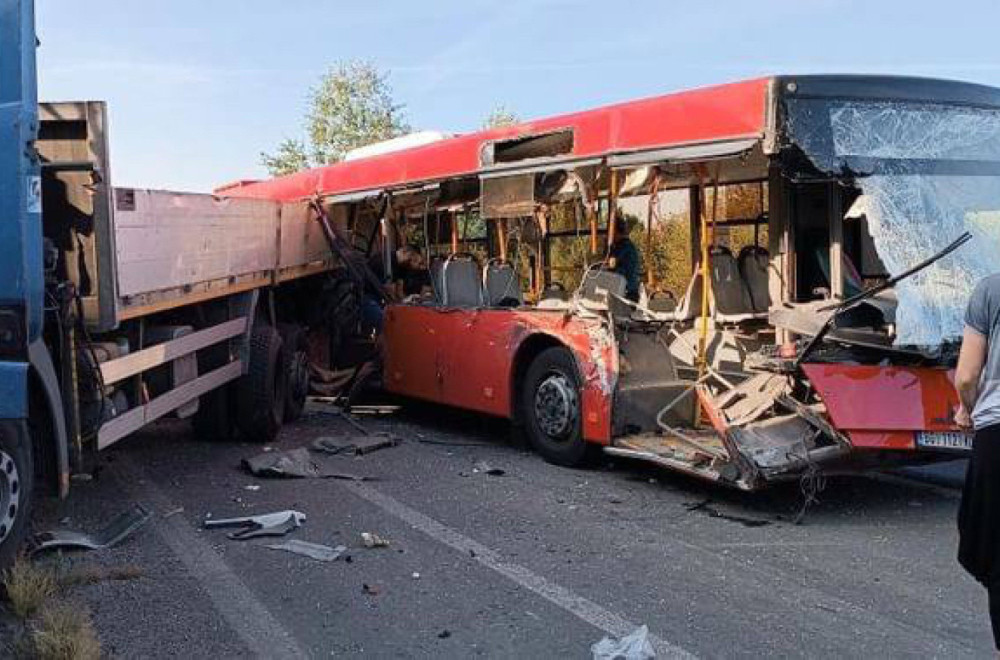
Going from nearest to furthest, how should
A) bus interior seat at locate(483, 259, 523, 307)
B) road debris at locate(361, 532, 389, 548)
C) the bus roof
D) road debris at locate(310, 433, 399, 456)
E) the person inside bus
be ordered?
road debris at locate(361, 532, 389, 548), the bus roof, road debris at locate(310, 433, 399, 456), the person inside bus, bus interior seat at locate(483, 259, 523, 307)

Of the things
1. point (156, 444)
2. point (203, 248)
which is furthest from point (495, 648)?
point (156, 444)

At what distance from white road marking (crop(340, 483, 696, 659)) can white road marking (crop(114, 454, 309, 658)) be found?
1272mm

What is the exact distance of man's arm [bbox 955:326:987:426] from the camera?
361cm

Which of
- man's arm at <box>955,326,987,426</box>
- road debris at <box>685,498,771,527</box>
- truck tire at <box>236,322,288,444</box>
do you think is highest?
man's arm at <box>955,326,987,426</box>

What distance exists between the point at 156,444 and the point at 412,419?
281 cm

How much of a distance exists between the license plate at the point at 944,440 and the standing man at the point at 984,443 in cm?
257

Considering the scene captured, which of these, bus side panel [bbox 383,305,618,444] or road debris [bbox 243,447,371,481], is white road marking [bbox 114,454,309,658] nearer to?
road debris [bbox 243,447,371,481]

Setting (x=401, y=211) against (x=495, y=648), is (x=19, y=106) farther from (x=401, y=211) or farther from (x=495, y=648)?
(x=401, y=211)

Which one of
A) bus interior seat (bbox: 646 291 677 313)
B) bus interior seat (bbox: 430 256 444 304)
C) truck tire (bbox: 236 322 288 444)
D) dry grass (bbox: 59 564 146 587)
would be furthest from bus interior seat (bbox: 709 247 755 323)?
dry grass (bbox: 59 564 146 587)

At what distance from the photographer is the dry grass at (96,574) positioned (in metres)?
5.02

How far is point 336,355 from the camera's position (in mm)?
12164

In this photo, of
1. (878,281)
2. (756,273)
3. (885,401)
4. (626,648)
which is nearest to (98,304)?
(626,648)

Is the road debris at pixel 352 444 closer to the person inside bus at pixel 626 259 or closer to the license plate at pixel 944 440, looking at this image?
the person inside bus at pixel 626 259

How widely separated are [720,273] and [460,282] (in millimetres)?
2683
